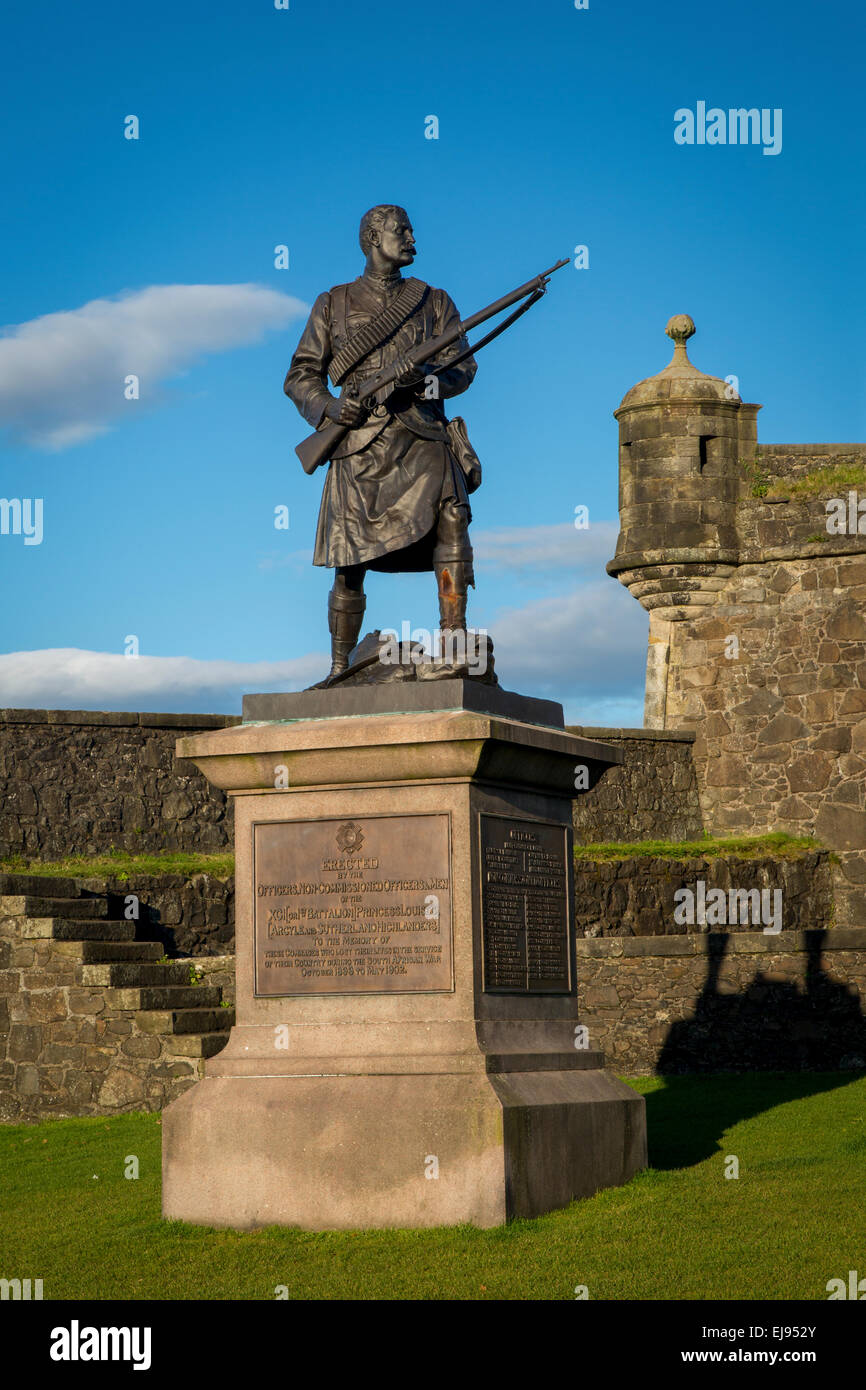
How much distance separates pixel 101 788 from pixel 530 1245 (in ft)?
40.1

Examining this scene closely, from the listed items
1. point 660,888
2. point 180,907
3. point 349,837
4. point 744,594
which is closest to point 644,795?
point 744,594

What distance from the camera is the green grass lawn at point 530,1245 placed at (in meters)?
7.14

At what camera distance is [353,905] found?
8625 millimetres

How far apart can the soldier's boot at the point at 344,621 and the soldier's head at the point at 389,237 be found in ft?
5.92

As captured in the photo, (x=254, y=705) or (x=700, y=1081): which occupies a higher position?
(x=254, y=705)

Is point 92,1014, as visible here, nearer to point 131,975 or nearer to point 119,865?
point 131,975

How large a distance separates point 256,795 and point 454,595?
4.92 ft

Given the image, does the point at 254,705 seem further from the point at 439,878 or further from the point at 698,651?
the point at 698,651

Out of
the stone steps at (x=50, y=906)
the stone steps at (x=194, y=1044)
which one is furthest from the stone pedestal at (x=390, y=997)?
the stone steps at (x=50, y=906)

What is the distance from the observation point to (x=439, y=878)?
8.44 meters

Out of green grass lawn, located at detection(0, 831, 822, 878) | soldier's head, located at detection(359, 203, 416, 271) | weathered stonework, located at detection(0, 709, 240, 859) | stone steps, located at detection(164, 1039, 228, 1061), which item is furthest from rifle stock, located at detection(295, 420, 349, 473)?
weathered stonework, located at detection(0, 709, 240, 859)

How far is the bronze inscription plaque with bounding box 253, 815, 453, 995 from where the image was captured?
27.7 feet

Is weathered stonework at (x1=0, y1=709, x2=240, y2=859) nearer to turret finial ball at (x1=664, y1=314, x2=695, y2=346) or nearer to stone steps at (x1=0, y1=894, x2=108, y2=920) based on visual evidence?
stone steps at (x1=0, y1=894, x2=108, y2=920)

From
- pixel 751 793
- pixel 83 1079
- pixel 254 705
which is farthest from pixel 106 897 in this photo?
pixel 751 793
